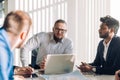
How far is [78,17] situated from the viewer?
5.38m

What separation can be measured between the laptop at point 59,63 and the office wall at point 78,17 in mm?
2156

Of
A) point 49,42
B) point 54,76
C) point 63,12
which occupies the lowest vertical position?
point 54,76

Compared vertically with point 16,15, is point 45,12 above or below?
above

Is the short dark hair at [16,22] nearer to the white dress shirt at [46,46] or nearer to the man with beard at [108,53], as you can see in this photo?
the man with beard at [108,53]

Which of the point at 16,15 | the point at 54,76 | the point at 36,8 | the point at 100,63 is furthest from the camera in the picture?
the point at 36,8

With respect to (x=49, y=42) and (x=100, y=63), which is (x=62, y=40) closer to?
(x=49, y=42)

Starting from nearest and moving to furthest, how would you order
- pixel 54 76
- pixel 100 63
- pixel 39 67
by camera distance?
1. pixel 54 76
2. pixel 39 67
3. pixel 100 63

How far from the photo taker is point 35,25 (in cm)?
531

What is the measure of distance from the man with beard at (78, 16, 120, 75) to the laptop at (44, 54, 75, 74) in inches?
9.3

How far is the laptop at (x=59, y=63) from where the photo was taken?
120 inches

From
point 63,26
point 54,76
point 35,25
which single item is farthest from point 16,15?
point 35,25

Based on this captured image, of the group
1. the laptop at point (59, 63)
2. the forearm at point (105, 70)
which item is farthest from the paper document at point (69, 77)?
the forearm at point (105, 70)

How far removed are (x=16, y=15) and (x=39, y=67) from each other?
1853mm

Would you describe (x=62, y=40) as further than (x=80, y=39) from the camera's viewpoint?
No
